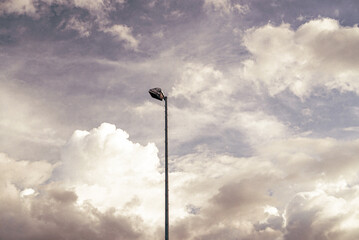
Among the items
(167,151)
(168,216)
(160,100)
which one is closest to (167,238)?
(168,216)

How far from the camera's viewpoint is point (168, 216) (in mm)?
24719

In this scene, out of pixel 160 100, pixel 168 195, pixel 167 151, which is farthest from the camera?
pixel 160 100

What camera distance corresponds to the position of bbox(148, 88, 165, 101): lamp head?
29.1m

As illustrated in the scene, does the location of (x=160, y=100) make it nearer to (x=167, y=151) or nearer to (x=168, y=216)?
(x=167, y=151)

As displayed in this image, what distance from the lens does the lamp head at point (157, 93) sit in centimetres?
2911

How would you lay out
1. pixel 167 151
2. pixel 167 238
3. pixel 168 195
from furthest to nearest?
pixel 167 151 → pixel 168 195 → pixel 167 238

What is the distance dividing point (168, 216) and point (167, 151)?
5.51 metres

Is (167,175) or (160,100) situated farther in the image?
(160,100)

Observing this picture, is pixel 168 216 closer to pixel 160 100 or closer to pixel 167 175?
pixel 167 175

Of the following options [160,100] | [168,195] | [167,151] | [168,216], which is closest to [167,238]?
[168,216]

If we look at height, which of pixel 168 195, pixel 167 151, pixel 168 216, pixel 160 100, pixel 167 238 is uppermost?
pixel 160 100

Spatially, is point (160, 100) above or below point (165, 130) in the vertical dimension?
above

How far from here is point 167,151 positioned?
28.0 meters

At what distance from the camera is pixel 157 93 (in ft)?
96.4
